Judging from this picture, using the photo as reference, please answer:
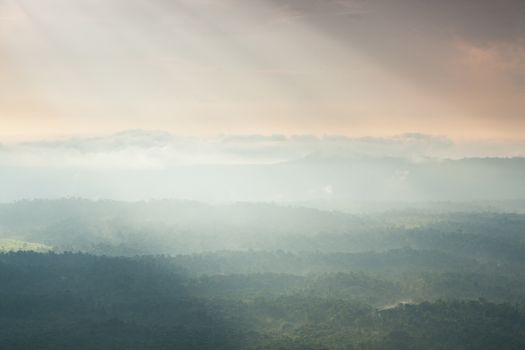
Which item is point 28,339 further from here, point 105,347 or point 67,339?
point 105,347

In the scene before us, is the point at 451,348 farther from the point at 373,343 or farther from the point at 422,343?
the point at 373,343

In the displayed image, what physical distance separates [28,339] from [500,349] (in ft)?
437

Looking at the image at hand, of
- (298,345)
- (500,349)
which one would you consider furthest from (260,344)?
(500,349)

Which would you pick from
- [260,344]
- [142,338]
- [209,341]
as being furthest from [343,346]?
[142,338]

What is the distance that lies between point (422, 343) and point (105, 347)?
292 ft

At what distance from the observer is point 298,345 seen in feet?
636

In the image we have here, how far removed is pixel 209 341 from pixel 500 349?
83.2 metres

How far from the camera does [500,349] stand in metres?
200

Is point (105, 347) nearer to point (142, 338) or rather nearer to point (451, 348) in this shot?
point (142, 338)

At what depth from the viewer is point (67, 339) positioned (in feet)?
639

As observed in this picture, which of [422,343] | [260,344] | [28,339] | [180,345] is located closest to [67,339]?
[28,339]

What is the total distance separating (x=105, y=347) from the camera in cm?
18950

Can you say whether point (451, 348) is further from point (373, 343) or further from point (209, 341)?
point (209, 341)

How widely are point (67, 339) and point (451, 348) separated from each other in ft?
356
